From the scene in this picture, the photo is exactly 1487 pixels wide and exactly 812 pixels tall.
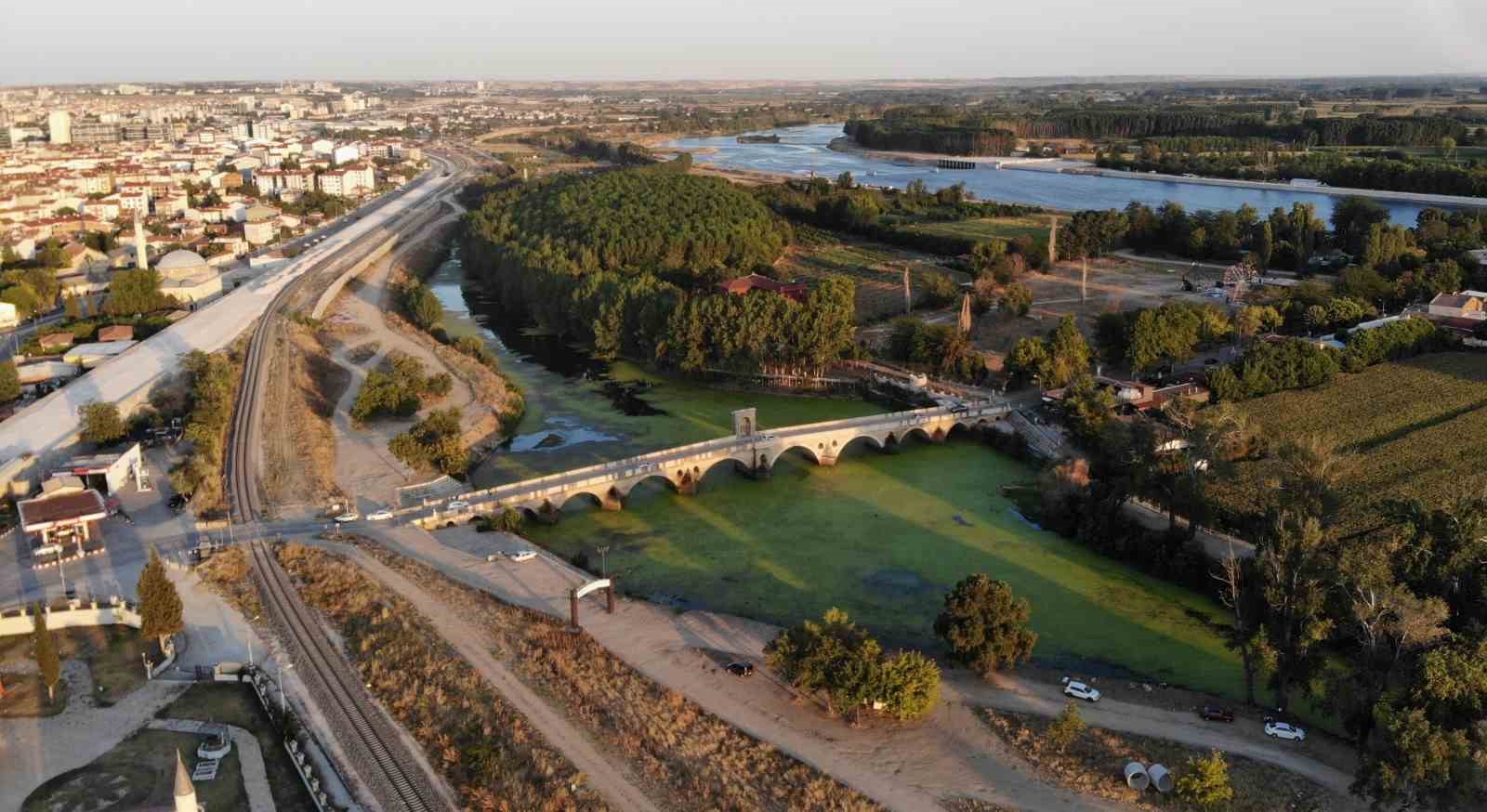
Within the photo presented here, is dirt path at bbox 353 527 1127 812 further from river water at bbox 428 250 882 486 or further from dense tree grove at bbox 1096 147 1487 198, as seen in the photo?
dense tree grove at bbox 1096 147 1487 198

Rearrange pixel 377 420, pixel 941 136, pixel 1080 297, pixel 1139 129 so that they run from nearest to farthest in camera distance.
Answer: pixel 377 420
pixel 1080 297
pixel 941 136
pixel 1139 129

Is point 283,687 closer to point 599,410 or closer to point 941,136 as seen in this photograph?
point 599,410

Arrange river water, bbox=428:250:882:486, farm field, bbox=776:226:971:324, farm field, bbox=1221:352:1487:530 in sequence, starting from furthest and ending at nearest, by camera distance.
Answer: farm field, bbox=776:226:971:324 → river water, bbox=428:250:882:486 → farm field, bbox=1221:352:1487:530

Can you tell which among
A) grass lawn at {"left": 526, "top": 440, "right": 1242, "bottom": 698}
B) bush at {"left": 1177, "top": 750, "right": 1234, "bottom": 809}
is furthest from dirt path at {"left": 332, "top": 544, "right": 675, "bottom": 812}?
bush at {"left": 1177, "top": 750, "right": 1234, "bottom": 809}

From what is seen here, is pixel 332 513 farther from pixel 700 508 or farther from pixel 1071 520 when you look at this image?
pixel 1071 520

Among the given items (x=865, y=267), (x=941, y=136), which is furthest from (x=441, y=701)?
(x=941, y=136)

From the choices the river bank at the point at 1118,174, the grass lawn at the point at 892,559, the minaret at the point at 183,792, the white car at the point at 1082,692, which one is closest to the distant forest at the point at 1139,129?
the river bank at the point at 1118,174

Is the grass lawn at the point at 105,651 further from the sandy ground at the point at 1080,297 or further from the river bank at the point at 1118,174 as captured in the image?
the river bank at the point at 1118,174

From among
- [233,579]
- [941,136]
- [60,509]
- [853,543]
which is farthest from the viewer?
[941,136]
